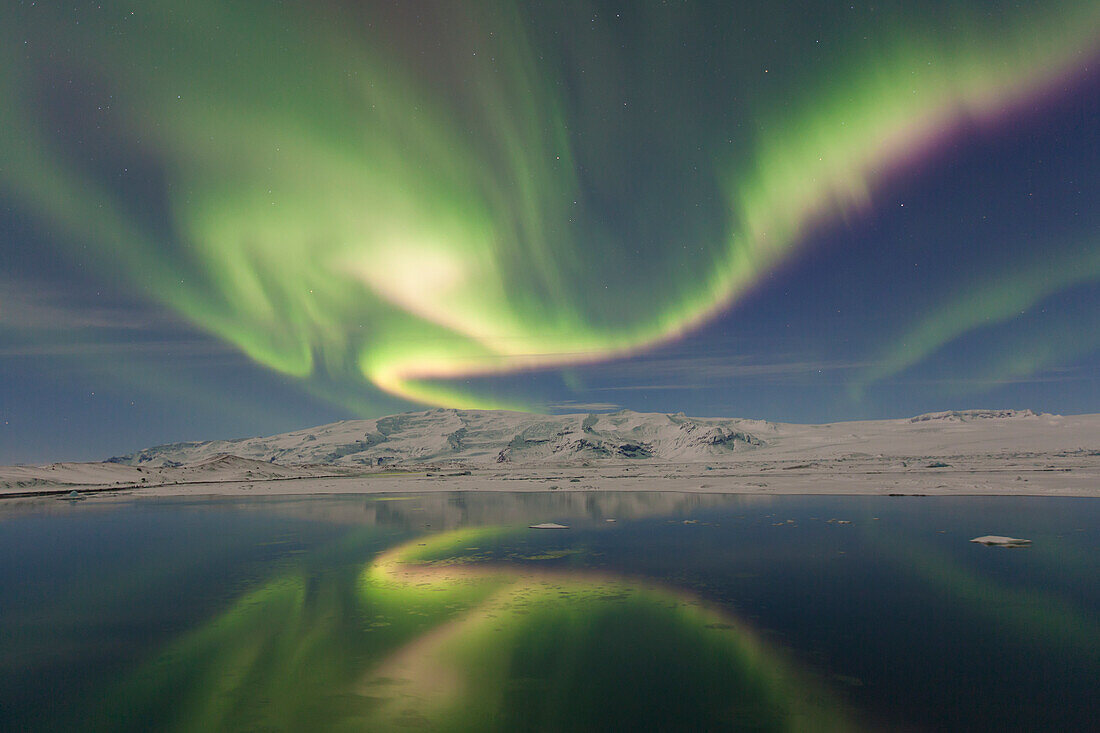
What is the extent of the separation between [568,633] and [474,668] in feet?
10.6

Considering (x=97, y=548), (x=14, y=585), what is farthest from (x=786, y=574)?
(x=97, y=548)

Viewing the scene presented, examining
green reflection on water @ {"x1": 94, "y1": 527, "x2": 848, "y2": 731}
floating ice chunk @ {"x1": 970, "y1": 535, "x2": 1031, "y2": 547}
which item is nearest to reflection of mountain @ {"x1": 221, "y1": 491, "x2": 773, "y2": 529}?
floating ice chunk @ {"x1": 970, "y1": 535, "x2": 1031, "y2": 547}

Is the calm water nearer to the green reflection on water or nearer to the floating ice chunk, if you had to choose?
the green reflection on water

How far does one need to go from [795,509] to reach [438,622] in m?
35.4

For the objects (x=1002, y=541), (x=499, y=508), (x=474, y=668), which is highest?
(x=499, y=508)

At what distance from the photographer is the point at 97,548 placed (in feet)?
109

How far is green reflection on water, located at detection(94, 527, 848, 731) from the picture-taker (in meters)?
10.6

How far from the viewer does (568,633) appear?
597 inches

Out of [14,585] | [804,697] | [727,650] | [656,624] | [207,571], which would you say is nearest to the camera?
[804,697]

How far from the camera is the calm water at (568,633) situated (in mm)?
10836

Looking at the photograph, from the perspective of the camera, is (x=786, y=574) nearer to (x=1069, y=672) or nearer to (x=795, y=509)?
(x=1069, y=672)

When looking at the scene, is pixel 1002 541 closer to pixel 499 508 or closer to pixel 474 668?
pixel 474 668

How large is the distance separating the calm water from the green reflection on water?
7 centimetres

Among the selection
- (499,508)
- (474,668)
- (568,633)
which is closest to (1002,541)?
(568,633)
